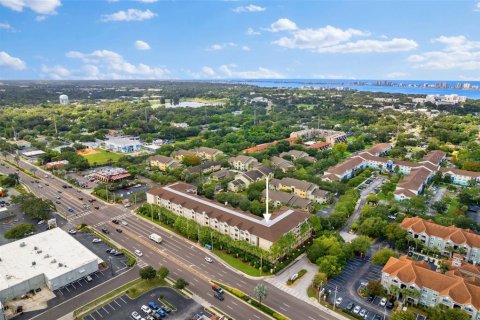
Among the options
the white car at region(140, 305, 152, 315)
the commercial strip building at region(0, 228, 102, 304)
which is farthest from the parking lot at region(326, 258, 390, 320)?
the commercial strip building at region(0, 228, 102, 304)

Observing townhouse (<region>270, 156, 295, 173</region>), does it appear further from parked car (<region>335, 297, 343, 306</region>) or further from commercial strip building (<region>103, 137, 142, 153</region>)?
commercial strip building (<region>103, 137, 142, 153</region>)

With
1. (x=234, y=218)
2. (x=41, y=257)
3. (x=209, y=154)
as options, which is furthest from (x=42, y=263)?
(x=209, y=154)

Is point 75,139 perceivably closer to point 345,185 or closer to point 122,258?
point 122,258

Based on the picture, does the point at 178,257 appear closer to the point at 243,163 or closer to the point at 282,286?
the point at 282,286

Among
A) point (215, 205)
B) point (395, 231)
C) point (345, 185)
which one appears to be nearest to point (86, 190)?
point (215, 205)

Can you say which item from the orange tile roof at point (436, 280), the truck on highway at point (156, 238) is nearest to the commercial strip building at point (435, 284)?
the orange tile roof at point (436, 280)

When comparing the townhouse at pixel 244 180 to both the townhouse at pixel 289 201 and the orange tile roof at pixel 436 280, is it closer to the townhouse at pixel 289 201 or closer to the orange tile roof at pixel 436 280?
the townhouse at pixel 289 201
